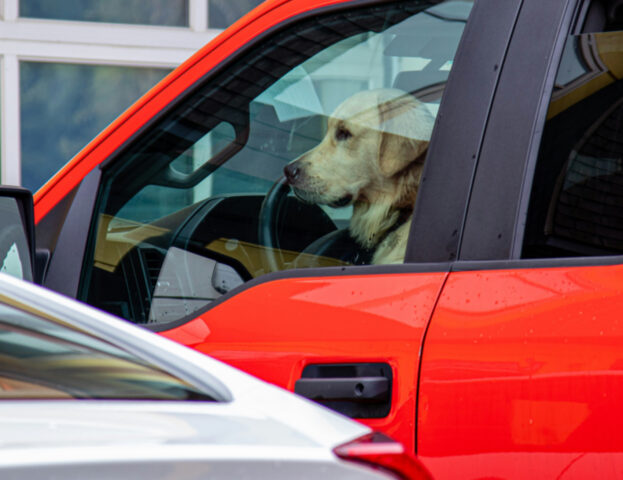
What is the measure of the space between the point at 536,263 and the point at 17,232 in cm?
97

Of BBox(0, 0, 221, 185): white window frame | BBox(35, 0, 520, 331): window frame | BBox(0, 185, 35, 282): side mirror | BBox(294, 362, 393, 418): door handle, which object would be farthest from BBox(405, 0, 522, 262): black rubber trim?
BBox(0, 0, 221, 185): white window frame

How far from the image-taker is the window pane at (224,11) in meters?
7.59

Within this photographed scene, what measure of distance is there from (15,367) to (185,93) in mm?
1045

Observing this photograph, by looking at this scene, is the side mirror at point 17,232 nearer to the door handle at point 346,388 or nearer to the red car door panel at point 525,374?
the door handle at point 346,388

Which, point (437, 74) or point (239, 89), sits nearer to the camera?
point (437, 74)

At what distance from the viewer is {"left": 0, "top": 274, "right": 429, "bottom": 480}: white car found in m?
0.79

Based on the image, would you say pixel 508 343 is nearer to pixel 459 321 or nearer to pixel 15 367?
pixel 459 321

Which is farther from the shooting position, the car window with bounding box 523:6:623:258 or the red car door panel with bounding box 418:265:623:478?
the car window with bounding box 523:6:623:258

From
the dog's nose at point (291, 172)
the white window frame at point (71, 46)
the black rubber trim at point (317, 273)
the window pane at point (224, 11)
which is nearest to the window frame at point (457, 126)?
the black rubber trim at point (317, 273)

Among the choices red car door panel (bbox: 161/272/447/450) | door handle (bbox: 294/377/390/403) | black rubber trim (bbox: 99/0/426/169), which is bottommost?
door handle (bbox: 294/377/390/403)

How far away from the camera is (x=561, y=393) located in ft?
4.14

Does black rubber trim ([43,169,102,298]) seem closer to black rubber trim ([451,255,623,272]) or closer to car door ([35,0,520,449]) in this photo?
car door ([35,0,520,449])

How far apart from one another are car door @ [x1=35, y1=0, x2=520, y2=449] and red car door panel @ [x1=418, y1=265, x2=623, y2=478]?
193 mm

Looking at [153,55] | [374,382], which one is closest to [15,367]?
[374,382]
